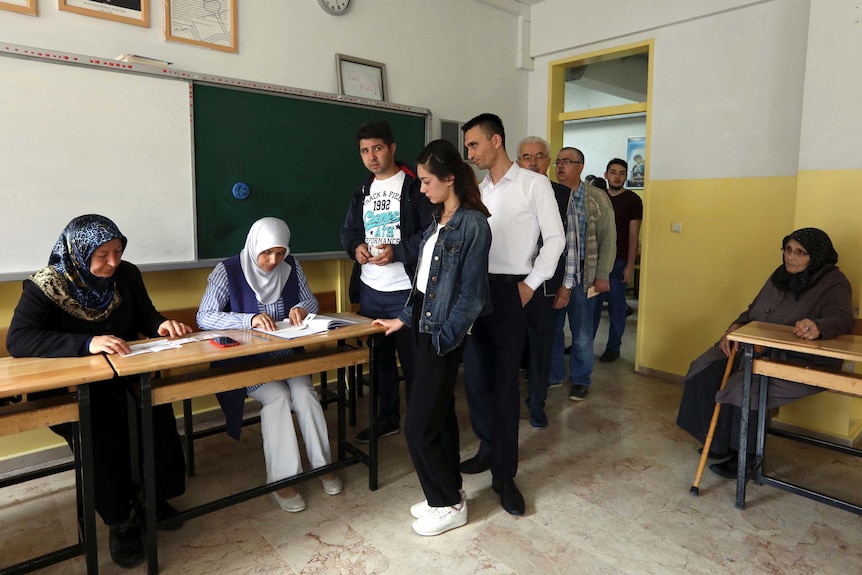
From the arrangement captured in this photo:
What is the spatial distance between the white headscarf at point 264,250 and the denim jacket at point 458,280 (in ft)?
2.54

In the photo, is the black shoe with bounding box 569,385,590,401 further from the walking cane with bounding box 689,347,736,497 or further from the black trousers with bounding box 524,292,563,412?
the walking cane with bounding box 689,347,736,497

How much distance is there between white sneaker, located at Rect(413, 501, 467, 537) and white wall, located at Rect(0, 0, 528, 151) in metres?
2.49

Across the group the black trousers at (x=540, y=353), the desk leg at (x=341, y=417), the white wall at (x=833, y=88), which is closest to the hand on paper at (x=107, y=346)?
the desk leg at (x=341, y=417)

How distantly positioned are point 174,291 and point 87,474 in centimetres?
147

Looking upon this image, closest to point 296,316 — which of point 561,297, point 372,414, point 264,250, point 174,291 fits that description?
point 264,250

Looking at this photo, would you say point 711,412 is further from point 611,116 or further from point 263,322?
point 611,116

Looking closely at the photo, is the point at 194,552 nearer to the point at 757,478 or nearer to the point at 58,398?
the point at 58,398

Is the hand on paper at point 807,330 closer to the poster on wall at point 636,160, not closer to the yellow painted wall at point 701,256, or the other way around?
the yellow painted wall at point 701,256

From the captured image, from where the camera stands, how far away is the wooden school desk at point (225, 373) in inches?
76.5

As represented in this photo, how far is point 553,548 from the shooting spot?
2.21 metres

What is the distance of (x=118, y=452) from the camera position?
209cm

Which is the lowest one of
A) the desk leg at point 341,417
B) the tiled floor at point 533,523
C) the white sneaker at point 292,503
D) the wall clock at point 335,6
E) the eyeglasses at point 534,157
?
the tiled floor at point 533,523

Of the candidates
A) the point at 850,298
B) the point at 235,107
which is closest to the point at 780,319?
the point at 850,298

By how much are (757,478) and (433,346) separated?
165cm
